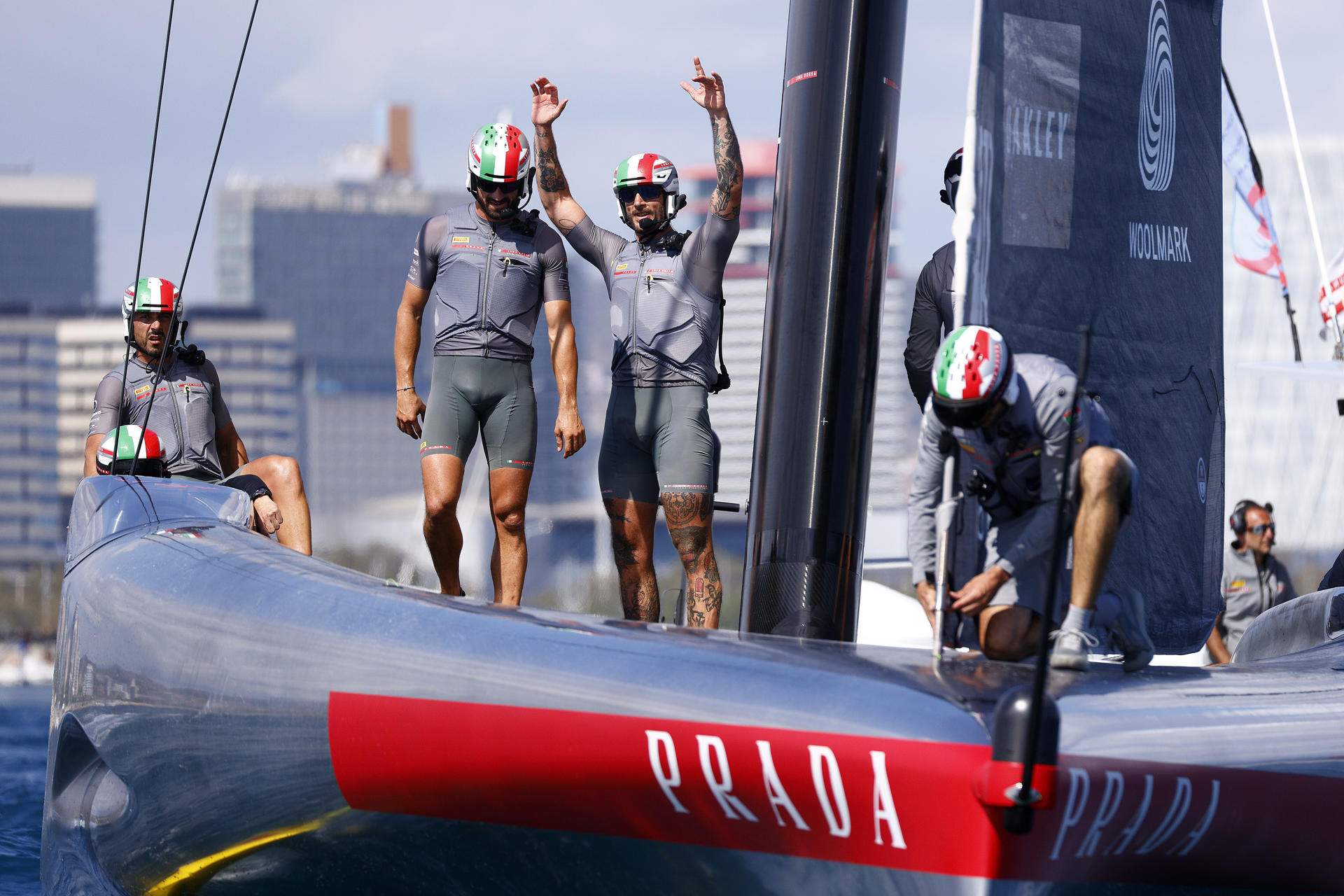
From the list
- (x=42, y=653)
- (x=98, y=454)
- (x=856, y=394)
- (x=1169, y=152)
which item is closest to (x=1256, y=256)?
(x=1169, y=152)

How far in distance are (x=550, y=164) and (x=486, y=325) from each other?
0.69 metres

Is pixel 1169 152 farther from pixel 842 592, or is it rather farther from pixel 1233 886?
pixel 1233 886

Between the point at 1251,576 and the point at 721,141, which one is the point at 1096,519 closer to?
the point at 721,141

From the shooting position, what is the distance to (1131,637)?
501 cm

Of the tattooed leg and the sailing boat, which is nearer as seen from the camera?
the sailing boat

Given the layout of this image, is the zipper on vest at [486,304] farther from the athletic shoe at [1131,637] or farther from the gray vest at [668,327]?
the athletic shoe at [1131,637]

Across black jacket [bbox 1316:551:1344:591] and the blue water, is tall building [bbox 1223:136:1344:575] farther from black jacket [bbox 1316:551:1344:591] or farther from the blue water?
black jacket [bbox 1316:551:1344:591]

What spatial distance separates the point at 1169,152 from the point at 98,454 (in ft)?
13.1

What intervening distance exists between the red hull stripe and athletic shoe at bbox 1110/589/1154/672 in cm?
63

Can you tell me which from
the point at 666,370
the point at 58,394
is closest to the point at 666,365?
the point at 666,370

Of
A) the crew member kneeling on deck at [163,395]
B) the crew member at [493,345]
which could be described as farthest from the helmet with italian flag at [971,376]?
the crew member kneeling on deck at [163,395]

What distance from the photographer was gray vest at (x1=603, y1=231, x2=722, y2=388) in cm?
628

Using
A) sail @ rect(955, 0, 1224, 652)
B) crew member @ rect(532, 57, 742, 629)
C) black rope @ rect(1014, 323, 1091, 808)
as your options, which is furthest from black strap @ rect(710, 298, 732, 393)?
black rope @ rect(1014, 323, 1091, 808)

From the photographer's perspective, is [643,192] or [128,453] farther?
[128,453]
